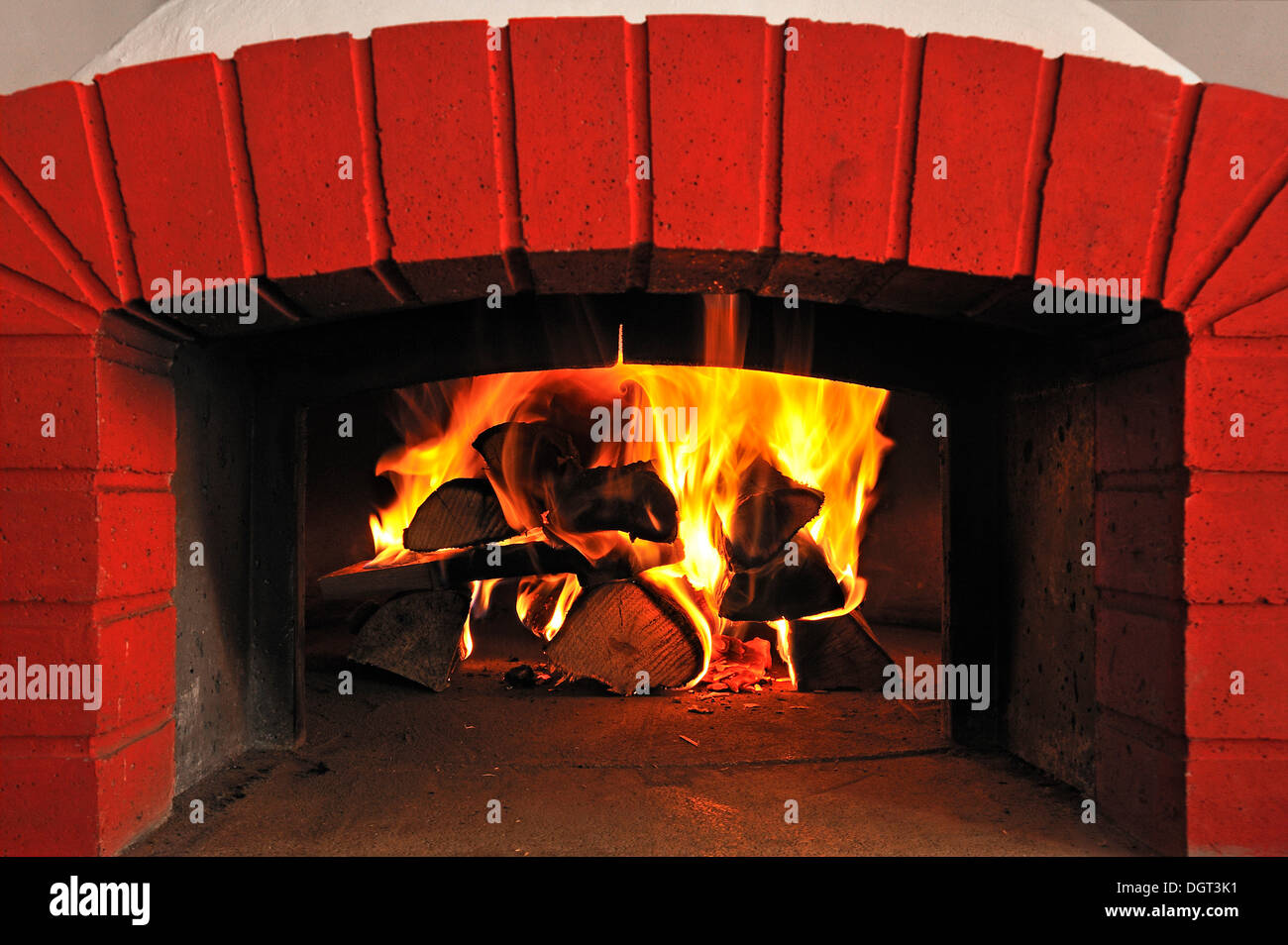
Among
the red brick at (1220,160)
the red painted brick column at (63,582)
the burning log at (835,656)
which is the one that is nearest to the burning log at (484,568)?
the burning log at (835,656)

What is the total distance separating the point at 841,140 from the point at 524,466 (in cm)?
144

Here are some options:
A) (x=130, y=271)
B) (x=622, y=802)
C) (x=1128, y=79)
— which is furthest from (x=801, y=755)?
(x=130, y=271)

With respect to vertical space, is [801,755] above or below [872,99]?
below

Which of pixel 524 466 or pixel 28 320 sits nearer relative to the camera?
pixel 28 320

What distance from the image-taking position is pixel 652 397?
2.88 metres

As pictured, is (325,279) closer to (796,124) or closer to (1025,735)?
(796,124)

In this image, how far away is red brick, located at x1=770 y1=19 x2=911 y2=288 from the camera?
151cm

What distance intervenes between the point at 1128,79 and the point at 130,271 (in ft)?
5.79

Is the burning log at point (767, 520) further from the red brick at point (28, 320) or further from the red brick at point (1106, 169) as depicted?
the red brick at point (28, 320)

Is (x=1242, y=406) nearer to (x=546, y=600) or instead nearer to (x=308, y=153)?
(x=308, y=153)

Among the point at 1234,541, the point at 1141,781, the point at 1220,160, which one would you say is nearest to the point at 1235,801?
the point at 1141,781

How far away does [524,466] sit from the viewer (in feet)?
8.72
